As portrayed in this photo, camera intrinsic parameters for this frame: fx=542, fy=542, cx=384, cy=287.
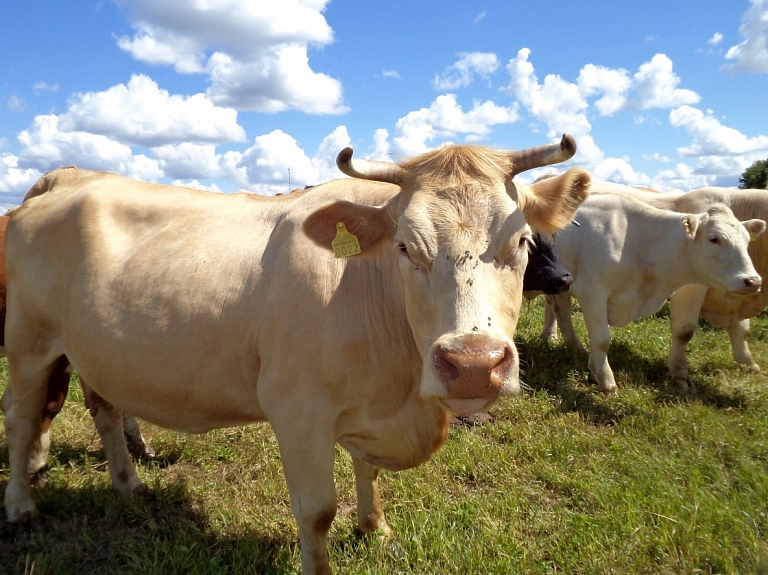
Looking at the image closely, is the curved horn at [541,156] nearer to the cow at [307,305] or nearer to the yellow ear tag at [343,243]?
the cow at [307,305]

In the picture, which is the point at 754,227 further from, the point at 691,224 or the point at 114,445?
the point at 114,445

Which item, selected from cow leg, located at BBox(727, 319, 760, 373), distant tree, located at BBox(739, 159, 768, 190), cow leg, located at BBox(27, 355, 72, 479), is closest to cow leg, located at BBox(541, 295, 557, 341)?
cow leg, located at BBox(727, 319, 760, 373)

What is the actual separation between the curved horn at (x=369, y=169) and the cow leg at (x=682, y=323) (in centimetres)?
569

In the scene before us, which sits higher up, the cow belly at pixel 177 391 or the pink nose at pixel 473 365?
the pink nose at pixel 473 365

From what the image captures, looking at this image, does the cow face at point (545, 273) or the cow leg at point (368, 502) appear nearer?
the cow leg at point (368, 502)

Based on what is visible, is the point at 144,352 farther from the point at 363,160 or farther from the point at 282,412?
the point at 363,160

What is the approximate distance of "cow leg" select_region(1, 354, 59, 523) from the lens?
4.05m

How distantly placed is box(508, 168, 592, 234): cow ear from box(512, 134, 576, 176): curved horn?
21cm

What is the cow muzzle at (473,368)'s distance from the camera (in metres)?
2.04

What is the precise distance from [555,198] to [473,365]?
56.8 inches

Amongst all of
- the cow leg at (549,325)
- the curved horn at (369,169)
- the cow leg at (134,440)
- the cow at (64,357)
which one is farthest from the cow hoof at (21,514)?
the cow leg at (549,325)

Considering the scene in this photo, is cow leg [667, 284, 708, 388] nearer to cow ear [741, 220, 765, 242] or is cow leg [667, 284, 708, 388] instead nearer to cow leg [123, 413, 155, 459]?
cow ear [741, 220, 765, 242]

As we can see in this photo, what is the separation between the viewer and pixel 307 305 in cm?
295

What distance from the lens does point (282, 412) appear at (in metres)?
2.92
